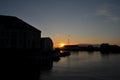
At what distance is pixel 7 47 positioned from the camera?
36.5m

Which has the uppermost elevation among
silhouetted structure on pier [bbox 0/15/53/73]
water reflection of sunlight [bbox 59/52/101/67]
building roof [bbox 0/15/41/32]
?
building roof [bbox 0/15/41/32]

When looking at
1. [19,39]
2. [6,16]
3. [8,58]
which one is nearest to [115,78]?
[8,58]

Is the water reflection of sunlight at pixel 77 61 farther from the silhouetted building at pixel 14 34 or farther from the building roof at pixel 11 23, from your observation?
the building roof at pixel 11 23

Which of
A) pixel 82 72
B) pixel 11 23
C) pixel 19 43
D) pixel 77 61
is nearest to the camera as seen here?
pixel 82 72

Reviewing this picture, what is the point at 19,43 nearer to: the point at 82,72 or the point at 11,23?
the point at 11,23

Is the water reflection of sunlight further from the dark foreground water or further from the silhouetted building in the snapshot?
the silhouetted building

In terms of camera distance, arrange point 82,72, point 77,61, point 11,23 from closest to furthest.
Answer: point 82,72 < point 11,23 < point 77,61

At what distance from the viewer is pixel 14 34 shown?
3834cm

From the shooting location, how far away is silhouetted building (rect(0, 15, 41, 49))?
A: 3717 centimetres

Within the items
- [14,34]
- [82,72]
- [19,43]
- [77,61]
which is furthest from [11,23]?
[77,61]

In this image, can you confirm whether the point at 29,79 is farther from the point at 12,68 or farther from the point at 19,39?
the point at 19,39

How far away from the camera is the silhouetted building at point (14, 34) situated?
37175 millimetres

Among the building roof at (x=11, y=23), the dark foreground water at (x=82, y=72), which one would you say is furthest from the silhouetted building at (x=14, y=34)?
the dark foreground water at (x=82, y=72)

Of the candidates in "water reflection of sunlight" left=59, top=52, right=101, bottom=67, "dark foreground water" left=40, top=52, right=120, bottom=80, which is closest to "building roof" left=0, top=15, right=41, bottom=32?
"dark foreground water" left=40, top=52, right=120, bottom=80
